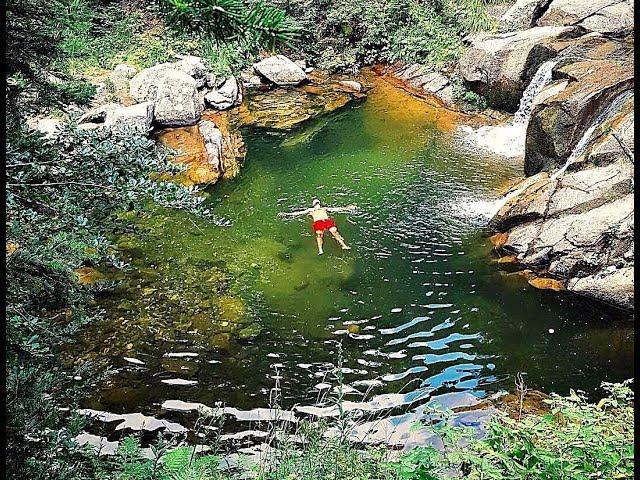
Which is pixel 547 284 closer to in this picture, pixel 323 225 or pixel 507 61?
pixel 323 225

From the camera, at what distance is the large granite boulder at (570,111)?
9695 mm

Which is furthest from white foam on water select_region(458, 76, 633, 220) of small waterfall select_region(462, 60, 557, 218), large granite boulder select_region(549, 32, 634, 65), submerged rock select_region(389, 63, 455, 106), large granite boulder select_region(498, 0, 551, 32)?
large granite boulder select_region(498, 0, 551, 32)

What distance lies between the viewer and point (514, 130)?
1264 centimetres

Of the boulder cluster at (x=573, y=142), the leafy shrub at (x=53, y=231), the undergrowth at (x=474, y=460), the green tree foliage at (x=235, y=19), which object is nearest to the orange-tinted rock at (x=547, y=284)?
the boulder cluster at (x=573, y=142)

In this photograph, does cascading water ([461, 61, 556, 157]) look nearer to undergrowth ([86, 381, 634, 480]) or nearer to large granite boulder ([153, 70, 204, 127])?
large granite boulder ([153, 70, 204, 127])

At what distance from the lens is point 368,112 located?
13914mm

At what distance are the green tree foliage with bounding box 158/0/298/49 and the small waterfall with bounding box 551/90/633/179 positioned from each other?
8483 millimetres

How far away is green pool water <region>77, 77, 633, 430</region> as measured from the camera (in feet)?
20.8

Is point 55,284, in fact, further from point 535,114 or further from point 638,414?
point 535,114

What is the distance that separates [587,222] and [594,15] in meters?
7.35

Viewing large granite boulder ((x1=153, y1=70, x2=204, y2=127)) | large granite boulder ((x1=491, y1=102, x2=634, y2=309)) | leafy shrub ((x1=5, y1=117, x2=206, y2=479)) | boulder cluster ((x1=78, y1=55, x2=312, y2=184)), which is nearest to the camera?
leafy shrub ((x1=5, y1=117, x2=206, y2=479))

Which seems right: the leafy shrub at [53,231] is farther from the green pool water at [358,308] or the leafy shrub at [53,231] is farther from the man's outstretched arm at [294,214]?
the man's outstretched arm at [294,214]

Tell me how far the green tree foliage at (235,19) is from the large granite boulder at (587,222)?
21.8ft

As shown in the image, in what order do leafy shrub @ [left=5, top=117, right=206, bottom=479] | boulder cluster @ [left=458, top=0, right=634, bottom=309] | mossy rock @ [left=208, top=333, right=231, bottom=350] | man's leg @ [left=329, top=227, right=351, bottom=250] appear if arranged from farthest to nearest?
man's leg @ [left=329, top=227, right=351, bottom=250], boulder cluster @ [left=458, top=0, right=634, bottom=309], mossy rock @ [left=208, top=333, right=231, bottom=350], leafy shrub @ [left=5, top=117, right=206, bottom=479]
